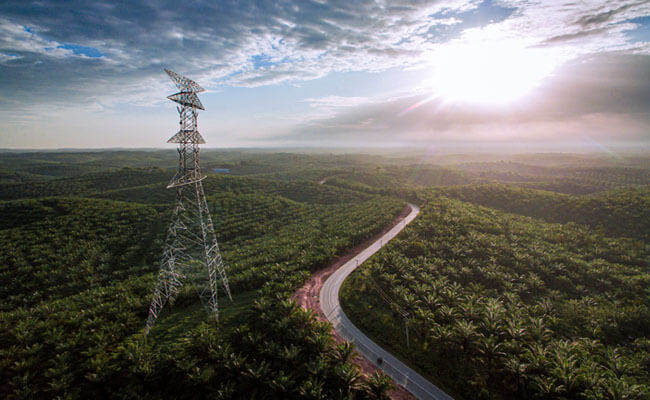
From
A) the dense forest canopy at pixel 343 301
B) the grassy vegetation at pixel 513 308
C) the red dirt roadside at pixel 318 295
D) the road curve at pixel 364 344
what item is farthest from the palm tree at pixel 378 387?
the grassy vegetation at pixel 513 308

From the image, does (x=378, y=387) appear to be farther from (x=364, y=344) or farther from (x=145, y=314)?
(x=145, y=314)

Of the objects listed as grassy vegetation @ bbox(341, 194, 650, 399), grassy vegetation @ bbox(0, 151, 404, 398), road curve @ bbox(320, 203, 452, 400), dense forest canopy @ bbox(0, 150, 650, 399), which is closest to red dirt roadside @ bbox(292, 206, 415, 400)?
road curve @ bbox(320, 203, 452, 400)

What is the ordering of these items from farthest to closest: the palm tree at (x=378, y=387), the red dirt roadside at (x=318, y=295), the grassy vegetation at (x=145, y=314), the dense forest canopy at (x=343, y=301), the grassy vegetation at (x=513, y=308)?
the red dirt roadside at (x=318, y=295), the grassy vegetation at (x=513, y=308), the dense forest canopy at (x=343, y=301), the grassy vegetation at (x=145, y=314), the palm tree at (x=378, y=387)

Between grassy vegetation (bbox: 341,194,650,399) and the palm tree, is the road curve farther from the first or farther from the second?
the palm tree

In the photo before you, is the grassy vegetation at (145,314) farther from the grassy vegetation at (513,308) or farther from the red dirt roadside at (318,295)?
the grassy vegetation at (513,308)

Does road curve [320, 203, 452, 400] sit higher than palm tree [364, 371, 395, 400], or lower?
lower
